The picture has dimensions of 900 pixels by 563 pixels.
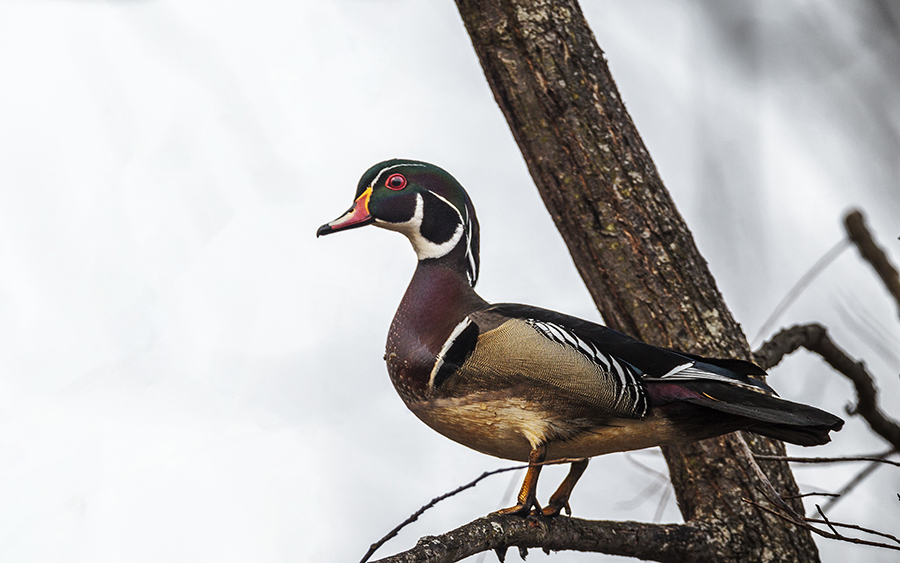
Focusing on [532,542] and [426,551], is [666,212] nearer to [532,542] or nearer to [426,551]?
[532,542]

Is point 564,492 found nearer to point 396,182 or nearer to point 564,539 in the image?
point 564,539

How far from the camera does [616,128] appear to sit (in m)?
1.33

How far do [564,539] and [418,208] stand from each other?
0.44 m

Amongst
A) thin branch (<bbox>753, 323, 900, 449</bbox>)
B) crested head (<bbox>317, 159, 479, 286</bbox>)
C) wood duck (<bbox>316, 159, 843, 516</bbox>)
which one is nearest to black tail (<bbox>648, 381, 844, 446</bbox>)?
wood duck (<bbox>316, 159, 843, 516</bbox>)

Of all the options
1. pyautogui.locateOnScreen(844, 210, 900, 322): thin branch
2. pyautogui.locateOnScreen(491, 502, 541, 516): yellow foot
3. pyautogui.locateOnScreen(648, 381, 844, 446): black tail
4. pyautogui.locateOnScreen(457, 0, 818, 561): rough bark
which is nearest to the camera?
pyautogui.locateOnScreen(844, 210, 900, 322): thin branch

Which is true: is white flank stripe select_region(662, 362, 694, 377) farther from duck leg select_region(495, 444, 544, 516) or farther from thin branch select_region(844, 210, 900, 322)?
thin branch select_region(844, 210, 900, 322)

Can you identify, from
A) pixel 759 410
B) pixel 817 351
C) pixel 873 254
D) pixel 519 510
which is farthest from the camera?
pixel 817 351

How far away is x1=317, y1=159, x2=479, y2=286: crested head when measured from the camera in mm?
895

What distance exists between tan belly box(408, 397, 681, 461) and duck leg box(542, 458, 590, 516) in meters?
0.11

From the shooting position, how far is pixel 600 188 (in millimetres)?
1300

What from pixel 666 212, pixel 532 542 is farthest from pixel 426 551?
pixel 666 212

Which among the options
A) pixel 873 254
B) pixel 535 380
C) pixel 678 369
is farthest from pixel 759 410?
pixel 873 254

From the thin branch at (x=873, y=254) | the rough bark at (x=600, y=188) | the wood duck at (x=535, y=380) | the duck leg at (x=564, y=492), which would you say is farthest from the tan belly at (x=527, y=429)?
the thin branch at (x=873, y=254)

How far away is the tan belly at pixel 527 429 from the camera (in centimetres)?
83
